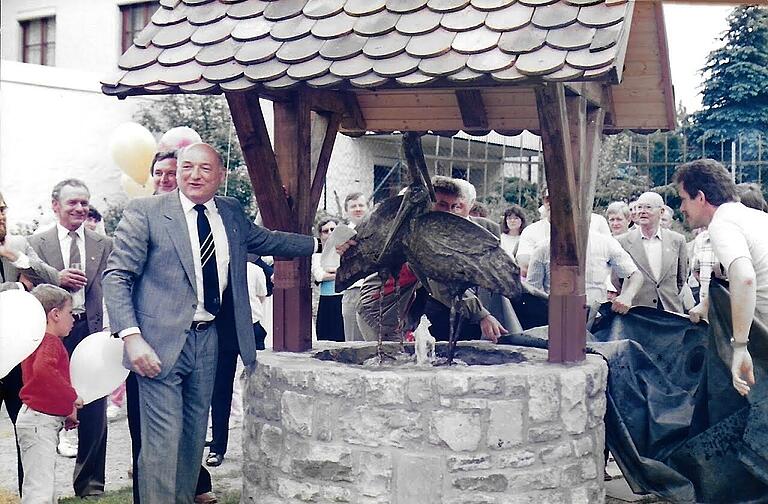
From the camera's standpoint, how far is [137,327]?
4340mm

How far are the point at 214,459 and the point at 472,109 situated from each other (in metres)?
2.80

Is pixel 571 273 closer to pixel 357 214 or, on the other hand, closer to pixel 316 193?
pixel 316 193

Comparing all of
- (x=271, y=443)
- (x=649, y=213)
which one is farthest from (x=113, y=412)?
(x=649, y=213)

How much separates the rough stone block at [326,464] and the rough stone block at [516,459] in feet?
2.30

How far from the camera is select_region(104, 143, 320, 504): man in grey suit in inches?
173

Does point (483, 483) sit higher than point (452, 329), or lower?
lower

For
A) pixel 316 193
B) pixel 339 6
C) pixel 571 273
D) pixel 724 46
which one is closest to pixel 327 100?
pixel 316 193

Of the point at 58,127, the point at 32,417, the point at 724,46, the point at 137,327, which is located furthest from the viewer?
the point at 724,46

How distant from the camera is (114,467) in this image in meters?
6.29

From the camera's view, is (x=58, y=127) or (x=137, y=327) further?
(x=58, y=127)

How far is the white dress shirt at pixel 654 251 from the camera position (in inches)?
287

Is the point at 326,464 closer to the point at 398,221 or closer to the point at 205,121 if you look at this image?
the point at 398,221

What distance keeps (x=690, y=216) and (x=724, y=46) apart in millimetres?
13571

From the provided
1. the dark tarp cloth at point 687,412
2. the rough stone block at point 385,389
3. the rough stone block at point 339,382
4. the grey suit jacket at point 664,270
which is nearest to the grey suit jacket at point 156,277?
the rough stone block at point 339,382
